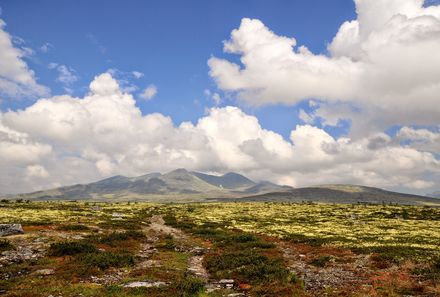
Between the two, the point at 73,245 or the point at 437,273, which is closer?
the point at 437,273

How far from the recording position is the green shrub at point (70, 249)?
114 feet

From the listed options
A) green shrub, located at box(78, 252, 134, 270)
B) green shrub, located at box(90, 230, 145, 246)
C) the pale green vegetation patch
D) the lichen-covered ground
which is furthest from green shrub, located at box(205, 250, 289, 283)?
the pale green vegetation patch

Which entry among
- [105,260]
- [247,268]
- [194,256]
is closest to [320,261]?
[247,268]

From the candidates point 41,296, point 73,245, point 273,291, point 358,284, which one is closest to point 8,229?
point 73,245

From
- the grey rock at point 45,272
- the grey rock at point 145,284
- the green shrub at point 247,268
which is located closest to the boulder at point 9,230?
the grey rock at point 45,272

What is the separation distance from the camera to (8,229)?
43688 mm

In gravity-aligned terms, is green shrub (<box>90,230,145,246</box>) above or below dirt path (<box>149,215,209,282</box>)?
above

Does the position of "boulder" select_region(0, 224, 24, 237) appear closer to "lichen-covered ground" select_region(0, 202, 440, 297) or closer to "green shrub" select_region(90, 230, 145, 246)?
"lichen-covered ground" select_region(0, 202, 440, 297)

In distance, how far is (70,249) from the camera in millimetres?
35250

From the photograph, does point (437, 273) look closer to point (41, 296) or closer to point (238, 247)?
point (238, 247)

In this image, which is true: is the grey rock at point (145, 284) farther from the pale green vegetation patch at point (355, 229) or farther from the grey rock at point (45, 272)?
the pale green vegetation patch at point (355, 229)

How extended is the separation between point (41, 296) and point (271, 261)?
19.4 meters

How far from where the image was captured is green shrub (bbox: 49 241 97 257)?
34.8 m

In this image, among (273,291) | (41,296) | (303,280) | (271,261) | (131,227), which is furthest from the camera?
(131,227)
